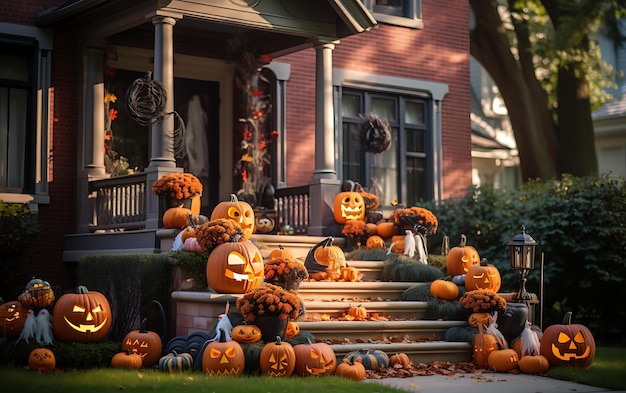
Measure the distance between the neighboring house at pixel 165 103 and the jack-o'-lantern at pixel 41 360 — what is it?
10.2 ft

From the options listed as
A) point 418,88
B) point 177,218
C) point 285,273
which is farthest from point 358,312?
point 418,88

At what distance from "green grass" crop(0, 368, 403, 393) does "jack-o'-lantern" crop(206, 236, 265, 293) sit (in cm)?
134

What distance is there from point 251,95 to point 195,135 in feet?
3.46

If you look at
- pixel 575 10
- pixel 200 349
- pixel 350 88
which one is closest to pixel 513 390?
pixel 200 349

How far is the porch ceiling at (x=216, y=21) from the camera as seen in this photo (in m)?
13.1

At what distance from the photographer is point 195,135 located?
50.6 feet

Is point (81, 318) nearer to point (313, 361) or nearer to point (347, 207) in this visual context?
point (313, 361)

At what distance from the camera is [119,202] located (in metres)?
13.4

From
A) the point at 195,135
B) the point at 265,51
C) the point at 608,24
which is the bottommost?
the point at 195,135

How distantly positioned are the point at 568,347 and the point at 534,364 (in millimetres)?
416

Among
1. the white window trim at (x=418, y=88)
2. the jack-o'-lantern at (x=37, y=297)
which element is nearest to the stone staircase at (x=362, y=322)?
the jack-o'-lantern at (x=37, y=297)

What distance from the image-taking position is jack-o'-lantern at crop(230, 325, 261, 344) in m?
9.49

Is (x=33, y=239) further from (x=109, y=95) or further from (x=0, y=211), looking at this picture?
(x=109, y=95)

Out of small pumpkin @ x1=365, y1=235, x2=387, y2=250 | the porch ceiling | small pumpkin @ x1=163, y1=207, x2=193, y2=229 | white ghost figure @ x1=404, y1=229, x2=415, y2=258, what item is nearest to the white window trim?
the porch ceiling
